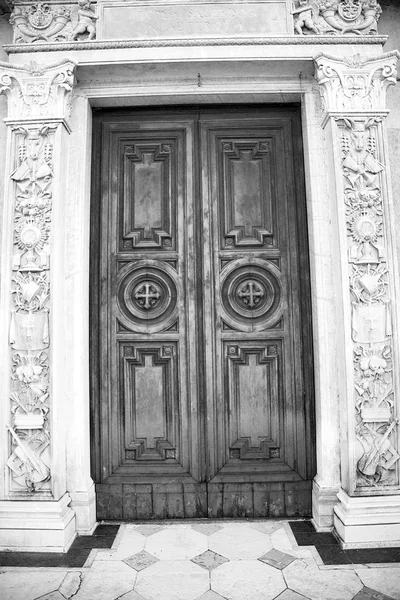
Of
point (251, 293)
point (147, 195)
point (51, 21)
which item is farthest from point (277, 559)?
point (51, 21)

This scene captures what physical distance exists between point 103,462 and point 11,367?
105cm

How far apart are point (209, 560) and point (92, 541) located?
0.88 meters

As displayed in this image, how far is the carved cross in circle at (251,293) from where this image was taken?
365cm

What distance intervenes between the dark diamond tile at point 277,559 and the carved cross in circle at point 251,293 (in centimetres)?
179

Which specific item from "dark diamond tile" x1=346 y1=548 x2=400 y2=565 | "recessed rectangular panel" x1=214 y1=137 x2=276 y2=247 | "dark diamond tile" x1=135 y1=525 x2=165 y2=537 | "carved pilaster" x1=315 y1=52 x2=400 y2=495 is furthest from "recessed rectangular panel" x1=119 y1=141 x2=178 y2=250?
"dark diamond tile" x1=346 y1=548 x2=400 y2=565

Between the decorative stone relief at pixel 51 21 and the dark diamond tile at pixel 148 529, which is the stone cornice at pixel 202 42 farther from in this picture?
the dark diamond tile at pixel 148 529

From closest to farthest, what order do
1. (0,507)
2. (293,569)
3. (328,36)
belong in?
(293,569) → (0,507) → (328,36)

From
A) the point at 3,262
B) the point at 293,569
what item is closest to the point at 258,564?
the point at 293,569

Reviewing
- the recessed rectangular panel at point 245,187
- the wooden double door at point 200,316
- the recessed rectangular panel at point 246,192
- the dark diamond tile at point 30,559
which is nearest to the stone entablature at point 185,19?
the wooden double door at point 200,316

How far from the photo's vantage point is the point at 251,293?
12.0ft

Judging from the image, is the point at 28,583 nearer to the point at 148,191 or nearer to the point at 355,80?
the point at 148,191

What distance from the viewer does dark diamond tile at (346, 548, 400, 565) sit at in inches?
113

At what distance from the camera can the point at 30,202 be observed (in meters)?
3.36

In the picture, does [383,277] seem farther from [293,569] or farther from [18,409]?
[18,409]
